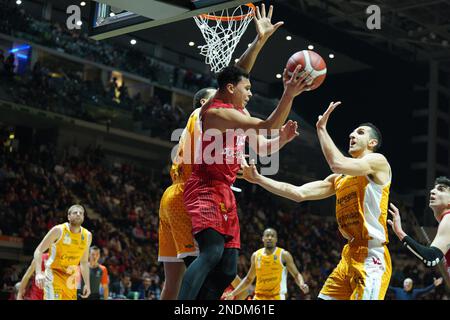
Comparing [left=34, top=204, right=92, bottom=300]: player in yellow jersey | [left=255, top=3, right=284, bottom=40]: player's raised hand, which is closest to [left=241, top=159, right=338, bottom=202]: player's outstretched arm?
[left=255, top=3, right=284, bottom=40]: player's raised hand

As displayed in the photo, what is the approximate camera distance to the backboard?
21.4 ft

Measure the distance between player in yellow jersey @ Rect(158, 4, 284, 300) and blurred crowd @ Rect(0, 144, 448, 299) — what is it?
887cm

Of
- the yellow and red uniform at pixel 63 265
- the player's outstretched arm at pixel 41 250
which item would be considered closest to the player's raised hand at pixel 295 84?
the player's outstretched arm at pixel 41 250

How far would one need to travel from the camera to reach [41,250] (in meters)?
8.82

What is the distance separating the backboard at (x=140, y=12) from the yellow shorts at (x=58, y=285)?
10.8 ft

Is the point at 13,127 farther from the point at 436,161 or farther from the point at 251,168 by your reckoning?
the point at 251,168

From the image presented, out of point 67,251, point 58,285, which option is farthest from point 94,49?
point 58,285

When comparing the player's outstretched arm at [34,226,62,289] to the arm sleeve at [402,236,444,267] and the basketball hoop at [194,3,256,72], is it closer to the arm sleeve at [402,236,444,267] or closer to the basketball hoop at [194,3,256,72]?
the basketball hoop at [194,3,256,72]

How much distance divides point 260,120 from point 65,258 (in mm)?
4866

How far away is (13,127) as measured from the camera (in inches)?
888

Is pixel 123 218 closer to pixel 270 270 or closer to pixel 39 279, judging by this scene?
pixel 270 270

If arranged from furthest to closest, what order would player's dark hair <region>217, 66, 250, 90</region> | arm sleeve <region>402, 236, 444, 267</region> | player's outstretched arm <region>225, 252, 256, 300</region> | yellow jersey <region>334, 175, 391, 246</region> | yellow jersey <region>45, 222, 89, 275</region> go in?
player's outstretched arm <region>225, 252, 256, 300</region>
yellow jersey <region>45, 222, 89, 275</region>
yellow jersey <region>334, 175, 391, 246</region>
player's dark hair <region>217, 66, 250, 90</region>
arm sleeve <region>402, 236, 444, 267</region>

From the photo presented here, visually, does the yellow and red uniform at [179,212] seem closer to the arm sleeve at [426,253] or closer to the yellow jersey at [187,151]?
the yellow jersey at [187,151]

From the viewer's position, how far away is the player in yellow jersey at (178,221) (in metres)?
5.71
